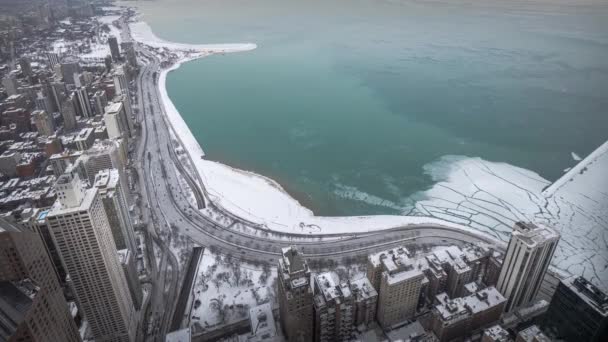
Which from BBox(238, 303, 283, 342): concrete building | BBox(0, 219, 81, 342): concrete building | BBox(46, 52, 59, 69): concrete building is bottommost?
BBox(238, 303, 283, 342): concrete building

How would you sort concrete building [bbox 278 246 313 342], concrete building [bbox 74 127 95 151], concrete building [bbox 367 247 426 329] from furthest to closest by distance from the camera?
concrete building [bbox 74 127 95 151], concrete building [bbox 367 247 426 329], concrete building [bbox 278 246 313 342]

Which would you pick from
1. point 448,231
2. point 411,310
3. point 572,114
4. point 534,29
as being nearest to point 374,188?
point 448,231

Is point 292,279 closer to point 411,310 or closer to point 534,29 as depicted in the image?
point 411,310

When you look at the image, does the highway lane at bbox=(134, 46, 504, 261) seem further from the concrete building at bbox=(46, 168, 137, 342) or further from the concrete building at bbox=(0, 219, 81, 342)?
the concrete building at bbox=(0, 219, 81, 342)

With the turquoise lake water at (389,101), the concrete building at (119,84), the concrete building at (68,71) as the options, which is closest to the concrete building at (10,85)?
the concrete building at (68,71)

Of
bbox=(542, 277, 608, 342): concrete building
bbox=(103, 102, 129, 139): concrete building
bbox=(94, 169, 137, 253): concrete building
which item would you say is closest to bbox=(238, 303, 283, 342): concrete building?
bbox=(94, 169, 137, 253): concrete building
